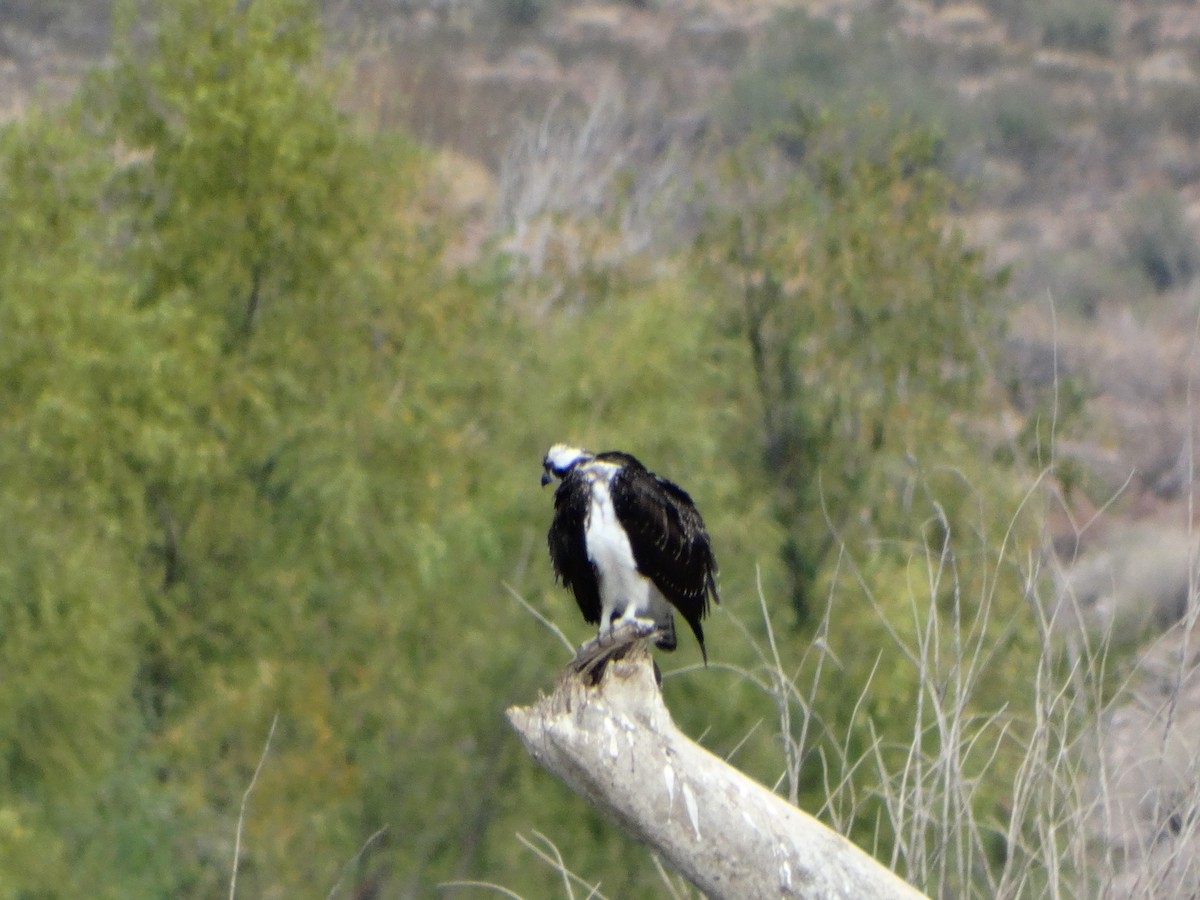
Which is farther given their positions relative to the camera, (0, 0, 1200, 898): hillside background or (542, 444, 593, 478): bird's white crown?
(0, 0, 1200, 898): hillside background

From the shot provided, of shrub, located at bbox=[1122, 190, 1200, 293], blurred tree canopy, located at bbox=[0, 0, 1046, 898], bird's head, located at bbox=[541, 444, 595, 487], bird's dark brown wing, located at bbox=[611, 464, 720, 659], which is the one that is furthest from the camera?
shrub, located at bbox=[1122, 190, 1200, 293]

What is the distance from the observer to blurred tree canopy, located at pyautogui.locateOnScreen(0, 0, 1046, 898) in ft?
52.5

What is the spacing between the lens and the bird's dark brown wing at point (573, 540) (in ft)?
19.6

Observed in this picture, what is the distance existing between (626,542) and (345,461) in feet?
39.7

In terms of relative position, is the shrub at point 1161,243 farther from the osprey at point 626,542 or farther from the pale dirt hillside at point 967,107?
the osprey at point 626,542

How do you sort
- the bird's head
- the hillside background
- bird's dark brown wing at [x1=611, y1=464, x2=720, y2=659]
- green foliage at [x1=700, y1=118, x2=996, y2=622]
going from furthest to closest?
green foliage at [x1=700, y1=118, x2=996, y2=622]
the hillside background
the bird's head
bird's dark brown wing at [x1=611, y1=464, x2=720, y2=659]

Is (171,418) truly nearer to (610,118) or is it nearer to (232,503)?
(232,503)

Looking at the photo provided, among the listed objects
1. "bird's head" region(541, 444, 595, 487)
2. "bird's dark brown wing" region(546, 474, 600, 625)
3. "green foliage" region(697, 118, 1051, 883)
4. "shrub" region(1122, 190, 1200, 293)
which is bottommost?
"shrub" region(1122, 190, 1200, 293)

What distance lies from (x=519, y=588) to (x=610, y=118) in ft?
65.2

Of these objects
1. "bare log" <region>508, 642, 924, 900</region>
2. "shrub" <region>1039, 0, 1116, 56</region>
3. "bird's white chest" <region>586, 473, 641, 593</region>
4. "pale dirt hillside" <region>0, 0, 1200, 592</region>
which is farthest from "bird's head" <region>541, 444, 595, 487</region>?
"shrub" <region>1039, 0, 1116, 56</region>

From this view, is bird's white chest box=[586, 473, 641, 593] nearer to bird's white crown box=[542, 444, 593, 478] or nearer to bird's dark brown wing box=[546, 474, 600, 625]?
bird's dark brown wing box=[546, 474, 600, 625]

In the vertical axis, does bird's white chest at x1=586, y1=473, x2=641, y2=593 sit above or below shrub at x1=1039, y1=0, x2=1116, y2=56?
above

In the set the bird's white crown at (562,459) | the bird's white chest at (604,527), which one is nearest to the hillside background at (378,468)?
the bird's white crown at (562,459)

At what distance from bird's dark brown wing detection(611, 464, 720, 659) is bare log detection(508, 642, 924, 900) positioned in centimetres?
188
